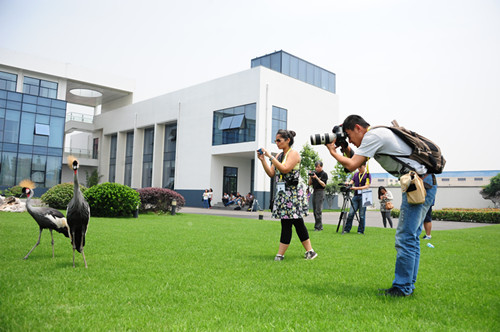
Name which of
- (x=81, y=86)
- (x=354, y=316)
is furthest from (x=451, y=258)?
(x=81, y=86)

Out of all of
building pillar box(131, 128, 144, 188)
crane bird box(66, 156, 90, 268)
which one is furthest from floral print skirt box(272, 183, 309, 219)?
building pillar box(131, 128, 144, 188)

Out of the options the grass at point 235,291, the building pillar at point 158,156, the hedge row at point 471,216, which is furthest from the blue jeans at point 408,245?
the building pillar at point 158,156

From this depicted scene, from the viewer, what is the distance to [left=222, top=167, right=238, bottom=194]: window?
101ft

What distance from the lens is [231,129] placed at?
2864cm

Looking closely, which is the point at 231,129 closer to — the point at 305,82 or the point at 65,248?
the point at 305,82

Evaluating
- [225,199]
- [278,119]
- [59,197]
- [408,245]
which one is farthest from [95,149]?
[408,245]

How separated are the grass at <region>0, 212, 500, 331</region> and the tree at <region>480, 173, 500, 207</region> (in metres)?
36.8

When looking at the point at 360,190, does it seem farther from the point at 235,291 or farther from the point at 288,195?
the point at 235,291

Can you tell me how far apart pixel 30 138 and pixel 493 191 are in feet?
159

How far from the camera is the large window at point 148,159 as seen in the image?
123ft

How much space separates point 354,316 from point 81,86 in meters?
45.0

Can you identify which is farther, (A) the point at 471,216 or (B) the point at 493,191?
(B) the point at 493,191

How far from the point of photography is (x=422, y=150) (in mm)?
3398

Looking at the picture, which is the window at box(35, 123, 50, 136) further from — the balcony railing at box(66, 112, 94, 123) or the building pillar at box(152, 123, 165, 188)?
the building pillar at box(152, 123, 165, 188)
